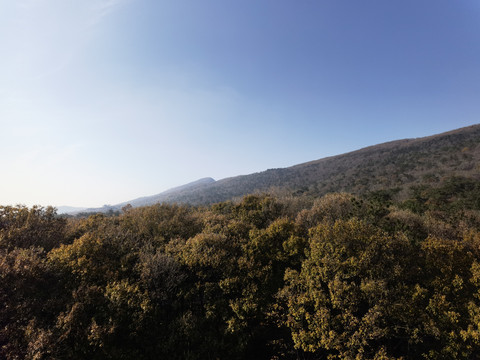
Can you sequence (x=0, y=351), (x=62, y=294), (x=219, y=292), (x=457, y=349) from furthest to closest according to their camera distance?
(x=219, y=292), (x=62, y=294), (x=457, y=349), (x=0, y=351)

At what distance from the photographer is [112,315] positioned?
11.4 meters

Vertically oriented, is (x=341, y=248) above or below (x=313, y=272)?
above

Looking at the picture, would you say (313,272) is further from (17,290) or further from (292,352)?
(17,290)

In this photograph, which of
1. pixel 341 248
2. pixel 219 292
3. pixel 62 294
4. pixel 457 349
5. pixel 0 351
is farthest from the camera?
pixel 219 292

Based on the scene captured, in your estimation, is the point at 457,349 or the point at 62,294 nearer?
the point at 457,349

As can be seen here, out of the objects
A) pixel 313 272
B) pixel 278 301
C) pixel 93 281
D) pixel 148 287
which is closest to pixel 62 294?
pixel 93 281

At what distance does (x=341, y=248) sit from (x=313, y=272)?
7.70ft

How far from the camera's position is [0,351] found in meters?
8.95

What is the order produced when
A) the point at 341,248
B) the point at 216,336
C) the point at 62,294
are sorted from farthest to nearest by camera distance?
the point at 341,248
the point at 216,336
the point at 62,294

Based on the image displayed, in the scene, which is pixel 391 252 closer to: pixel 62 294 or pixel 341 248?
pixel 341 248

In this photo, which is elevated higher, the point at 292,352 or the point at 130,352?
the point at 130,352

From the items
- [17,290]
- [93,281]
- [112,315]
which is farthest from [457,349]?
[17,290]

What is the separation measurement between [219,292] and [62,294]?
29.4 feet

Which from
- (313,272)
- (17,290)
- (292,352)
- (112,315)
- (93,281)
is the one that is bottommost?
(292,352)
